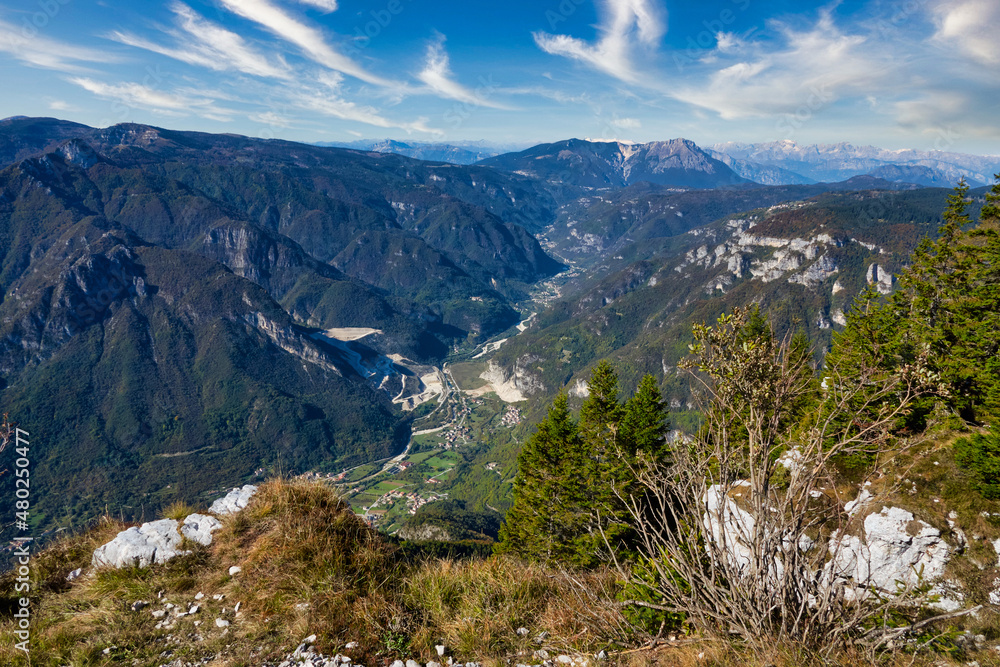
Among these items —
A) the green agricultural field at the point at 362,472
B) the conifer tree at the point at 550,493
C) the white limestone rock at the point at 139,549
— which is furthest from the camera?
the green agricultural field at the point at 362,472

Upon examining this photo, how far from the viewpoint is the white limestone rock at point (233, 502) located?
1366 cm

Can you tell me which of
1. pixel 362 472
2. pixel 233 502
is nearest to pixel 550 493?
pixel 233 502

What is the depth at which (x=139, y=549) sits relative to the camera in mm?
11227

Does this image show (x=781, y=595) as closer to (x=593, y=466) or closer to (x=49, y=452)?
(x=593, y=466)

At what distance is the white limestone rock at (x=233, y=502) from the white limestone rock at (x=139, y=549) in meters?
1.53

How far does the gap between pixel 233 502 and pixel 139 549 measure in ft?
10.1

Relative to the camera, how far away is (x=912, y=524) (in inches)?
615

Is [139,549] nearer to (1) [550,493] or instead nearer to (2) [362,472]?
(1) [550,493]

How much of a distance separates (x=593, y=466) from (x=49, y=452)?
25338 cm

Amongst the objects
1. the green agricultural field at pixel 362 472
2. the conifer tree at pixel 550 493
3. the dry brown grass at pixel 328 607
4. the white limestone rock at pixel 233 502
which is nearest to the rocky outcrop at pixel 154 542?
the dry brown grass at pixel 328 607

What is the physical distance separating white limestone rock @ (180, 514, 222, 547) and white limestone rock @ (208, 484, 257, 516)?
463 millimetres

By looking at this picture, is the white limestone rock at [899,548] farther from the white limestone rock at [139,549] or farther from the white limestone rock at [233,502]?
the white limestone rock at [139,549]

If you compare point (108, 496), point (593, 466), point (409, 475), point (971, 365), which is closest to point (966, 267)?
point (971, 365)

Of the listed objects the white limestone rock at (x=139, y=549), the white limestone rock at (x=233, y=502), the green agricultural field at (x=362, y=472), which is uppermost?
the white limestone rock at (x=139, y=549)
